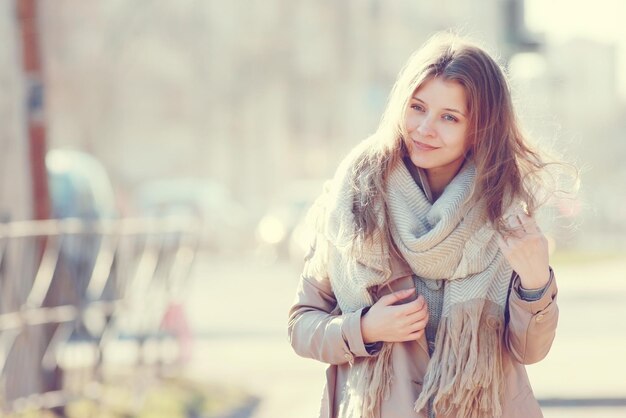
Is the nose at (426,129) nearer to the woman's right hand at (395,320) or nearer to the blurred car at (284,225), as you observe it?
the woman's right hand at (395,320)

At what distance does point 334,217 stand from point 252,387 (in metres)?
6.59

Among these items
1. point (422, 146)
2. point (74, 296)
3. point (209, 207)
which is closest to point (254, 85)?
point (209, 207)

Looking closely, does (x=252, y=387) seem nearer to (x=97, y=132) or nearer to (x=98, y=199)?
(x=98, y=199)

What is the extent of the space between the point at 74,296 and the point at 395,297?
469cm

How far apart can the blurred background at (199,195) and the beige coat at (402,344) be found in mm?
211

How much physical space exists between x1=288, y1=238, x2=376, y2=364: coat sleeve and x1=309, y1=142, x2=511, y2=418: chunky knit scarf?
52 mm

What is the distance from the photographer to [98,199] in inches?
560

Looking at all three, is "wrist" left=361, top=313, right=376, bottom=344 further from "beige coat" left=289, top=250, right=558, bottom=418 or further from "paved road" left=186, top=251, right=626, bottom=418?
"paved road" left=186, top=251, right=626, bottom=418

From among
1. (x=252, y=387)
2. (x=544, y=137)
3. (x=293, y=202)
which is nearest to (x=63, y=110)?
(x=293, y=202)

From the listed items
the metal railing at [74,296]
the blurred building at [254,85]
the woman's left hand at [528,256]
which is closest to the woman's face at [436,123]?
the woman's left hand at [528,256]

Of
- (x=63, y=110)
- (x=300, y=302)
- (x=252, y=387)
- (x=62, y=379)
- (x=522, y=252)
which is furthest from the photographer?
(x=63, y=110)

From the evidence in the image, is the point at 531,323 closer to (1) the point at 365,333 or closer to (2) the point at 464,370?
(2) the point at 464,370

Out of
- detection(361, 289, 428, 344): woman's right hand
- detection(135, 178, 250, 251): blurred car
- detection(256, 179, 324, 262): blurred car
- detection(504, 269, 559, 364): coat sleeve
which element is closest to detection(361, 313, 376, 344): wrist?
detection(361, 289, 428, 344): woman's right hand

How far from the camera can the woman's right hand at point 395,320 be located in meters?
3.14
